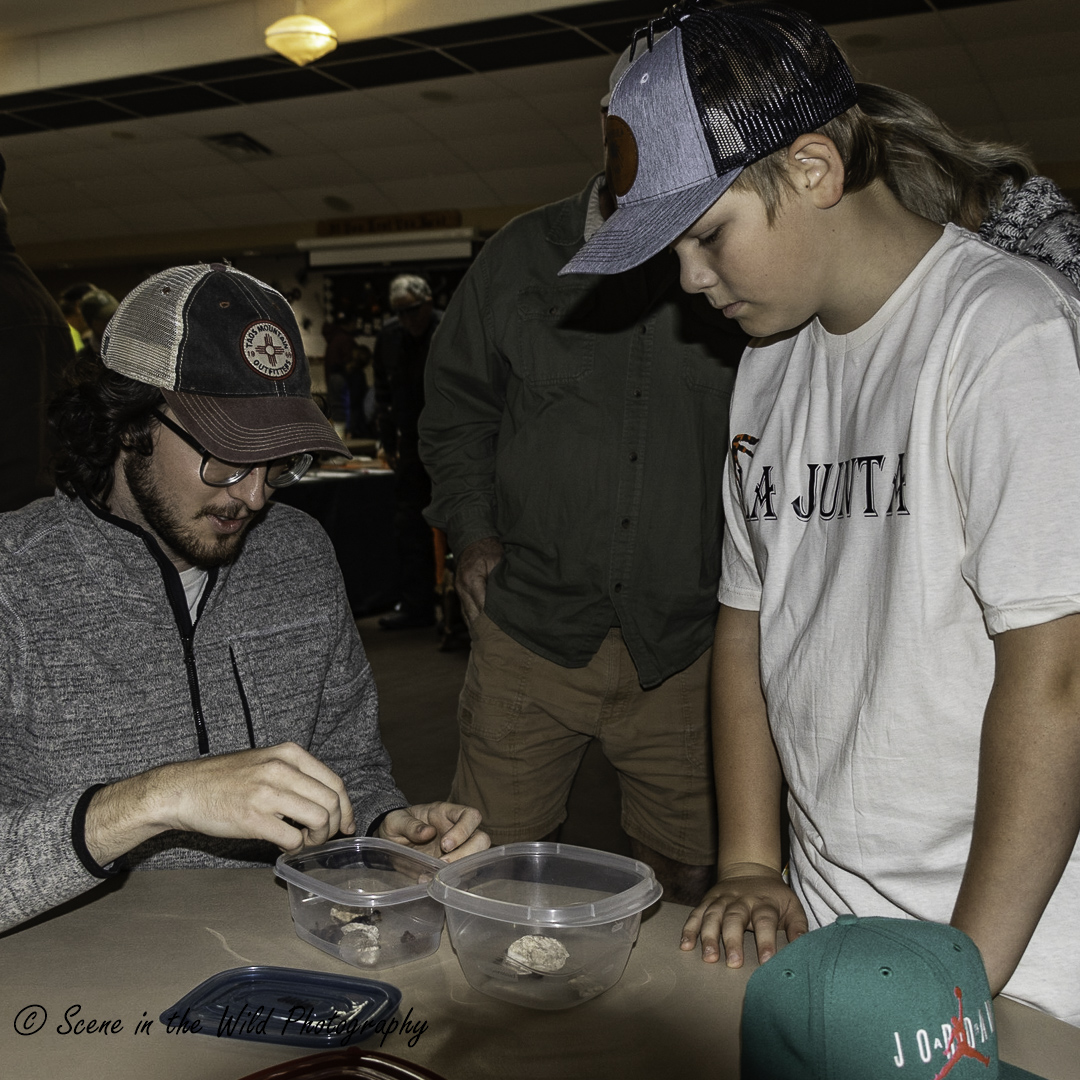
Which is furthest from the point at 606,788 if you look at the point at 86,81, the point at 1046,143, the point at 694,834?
the point at 86,81

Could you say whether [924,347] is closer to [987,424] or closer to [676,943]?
[987,424]

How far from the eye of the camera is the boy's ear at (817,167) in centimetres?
103

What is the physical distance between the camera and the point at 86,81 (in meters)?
9.59

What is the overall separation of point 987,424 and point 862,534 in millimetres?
184

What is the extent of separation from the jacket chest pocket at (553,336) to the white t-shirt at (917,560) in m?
0.73

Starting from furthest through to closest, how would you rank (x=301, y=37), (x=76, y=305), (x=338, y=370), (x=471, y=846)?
(x=338, y=370)
(x=301, y=37)
(x=76, y=305)
(x=471, y=846)

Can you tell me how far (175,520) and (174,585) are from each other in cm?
9

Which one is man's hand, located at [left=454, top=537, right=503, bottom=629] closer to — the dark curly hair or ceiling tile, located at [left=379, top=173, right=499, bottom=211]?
the dark curly hair

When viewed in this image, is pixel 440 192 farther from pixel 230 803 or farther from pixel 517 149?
pixel 230 803

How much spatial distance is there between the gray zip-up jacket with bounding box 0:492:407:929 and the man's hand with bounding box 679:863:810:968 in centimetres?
54

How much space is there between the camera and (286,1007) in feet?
3.12

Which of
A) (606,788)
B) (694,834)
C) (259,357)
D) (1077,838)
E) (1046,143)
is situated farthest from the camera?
(1046,143)

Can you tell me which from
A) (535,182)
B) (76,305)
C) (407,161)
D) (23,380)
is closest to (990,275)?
(23,380)

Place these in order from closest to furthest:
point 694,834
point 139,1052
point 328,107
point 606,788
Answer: point 139,1052 < point 694,834 < point 606,788 < point 328,107
